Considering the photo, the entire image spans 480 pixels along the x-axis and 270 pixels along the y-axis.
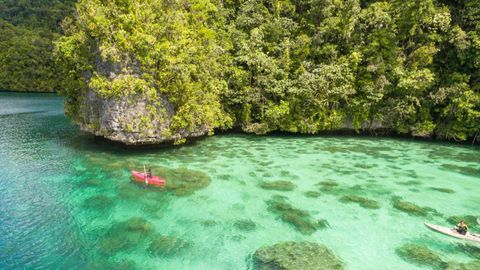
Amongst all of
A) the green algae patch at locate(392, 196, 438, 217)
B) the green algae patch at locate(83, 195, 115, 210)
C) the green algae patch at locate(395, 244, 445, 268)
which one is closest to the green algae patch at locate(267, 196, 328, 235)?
the green algae patch at locate(395, 244, 445, 268)

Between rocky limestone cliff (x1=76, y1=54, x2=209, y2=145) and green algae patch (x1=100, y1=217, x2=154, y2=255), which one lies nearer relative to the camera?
green algae patch (x1=100, y1=217, x2=154, y2=255)

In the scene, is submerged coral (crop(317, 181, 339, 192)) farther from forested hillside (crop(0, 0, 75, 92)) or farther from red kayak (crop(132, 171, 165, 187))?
forested hillside (crop(0, 0, 75, 92))

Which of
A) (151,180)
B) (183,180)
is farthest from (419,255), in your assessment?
(151,180)

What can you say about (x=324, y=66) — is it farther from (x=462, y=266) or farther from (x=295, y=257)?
(x=295, y=257)

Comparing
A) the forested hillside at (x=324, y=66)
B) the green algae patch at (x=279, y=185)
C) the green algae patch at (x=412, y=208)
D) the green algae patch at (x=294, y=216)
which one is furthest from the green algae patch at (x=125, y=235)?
the green algae patch at (x=412, y=208)

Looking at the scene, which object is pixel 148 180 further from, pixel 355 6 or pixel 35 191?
pixel 355 6

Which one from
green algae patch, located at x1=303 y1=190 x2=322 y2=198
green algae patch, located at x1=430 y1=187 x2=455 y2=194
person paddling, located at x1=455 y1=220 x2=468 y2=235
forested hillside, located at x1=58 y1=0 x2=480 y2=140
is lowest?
green algae patch, located at x1=303 y1=190 x2=322 y2=198
